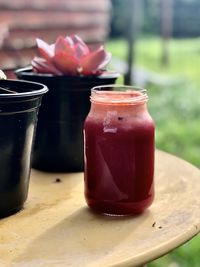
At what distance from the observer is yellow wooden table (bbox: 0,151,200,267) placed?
2.64 feet

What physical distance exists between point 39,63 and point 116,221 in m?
0.39

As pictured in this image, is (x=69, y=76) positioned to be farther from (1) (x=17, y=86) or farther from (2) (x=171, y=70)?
(2) (x=171, y=70)

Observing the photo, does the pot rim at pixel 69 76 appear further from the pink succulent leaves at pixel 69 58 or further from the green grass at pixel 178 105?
the green grass at pixel 178 105

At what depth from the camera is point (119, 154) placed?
938 millimetres

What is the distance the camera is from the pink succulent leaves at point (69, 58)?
1125 mm

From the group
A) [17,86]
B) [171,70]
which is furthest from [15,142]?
[171,70]

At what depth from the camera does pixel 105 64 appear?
1162 millimetres

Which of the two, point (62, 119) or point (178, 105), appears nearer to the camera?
point (62, 119)

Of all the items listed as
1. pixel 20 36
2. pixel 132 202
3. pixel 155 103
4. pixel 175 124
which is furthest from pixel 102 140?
pixel 155 103

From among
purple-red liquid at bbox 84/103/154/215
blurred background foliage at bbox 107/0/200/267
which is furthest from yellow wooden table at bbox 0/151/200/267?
blurred background foliage at bbox 107/0/200/267

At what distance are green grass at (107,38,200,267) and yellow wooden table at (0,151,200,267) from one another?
4.07 ft

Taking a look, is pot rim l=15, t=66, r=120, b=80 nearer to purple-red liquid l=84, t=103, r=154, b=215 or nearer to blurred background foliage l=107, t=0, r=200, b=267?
purple-red liquid l=84, t=103, r=154, b=215

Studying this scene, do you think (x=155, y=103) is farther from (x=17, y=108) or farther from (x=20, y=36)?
(x=17, y=108)

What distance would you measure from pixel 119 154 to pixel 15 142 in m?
0.17
